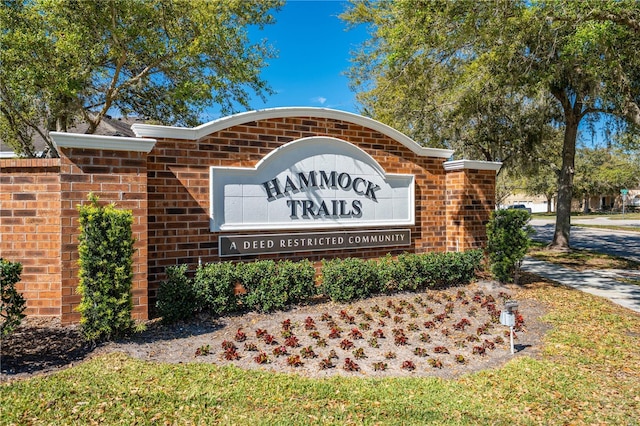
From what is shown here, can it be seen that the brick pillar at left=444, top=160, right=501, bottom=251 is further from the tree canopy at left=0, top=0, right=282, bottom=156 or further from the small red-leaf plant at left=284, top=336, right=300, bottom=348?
the tree canopy at left=0, top=0, right=282, bottom=156

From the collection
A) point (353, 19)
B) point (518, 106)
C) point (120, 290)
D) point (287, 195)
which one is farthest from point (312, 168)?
point (518, 106)

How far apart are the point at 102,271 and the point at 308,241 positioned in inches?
132

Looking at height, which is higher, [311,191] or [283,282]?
[311,191]

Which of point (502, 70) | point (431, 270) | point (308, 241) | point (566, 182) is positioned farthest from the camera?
point (566, 182)

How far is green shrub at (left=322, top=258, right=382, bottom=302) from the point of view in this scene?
6203 millimetres

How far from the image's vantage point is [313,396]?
3.52 meters

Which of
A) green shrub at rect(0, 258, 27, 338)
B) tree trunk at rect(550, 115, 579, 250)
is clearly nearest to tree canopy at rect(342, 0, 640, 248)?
tree trunk at rect(550, 115, 579, 250)

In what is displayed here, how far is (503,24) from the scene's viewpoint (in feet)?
25.1

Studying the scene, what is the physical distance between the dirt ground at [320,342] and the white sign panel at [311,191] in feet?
5.25

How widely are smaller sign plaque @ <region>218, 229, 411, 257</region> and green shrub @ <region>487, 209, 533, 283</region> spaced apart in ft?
5.61

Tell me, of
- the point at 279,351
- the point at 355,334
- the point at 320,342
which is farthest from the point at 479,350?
the point at 279,351

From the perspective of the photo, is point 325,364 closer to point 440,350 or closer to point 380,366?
point 380,366

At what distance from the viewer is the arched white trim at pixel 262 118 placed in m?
5.75

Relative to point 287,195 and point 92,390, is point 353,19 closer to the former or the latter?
point 287,195
